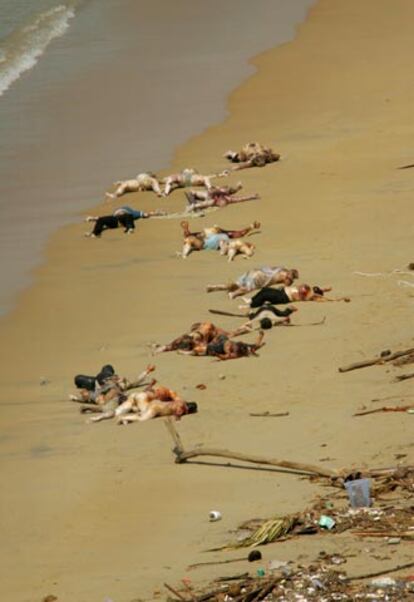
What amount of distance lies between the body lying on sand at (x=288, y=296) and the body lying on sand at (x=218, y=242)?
5.67 feet

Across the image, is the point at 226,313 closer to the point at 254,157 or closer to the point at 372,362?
the point at 372,362

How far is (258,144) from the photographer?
1973cm

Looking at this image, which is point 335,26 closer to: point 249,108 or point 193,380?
point 249,108

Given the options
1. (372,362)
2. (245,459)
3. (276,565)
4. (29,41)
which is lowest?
(29,41)

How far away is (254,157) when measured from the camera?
19.3 m

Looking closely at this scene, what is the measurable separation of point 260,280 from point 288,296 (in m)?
0.58

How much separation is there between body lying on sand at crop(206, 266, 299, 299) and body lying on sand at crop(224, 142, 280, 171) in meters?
4.97

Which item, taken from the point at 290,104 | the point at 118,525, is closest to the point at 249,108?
the point at 290,104

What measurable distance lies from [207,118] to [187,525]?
14110 millimetres

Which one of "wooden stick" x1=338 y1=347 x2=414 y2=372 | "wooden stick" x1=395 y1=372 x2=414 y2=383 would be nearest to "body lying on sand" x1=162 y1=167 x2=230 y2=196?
"wooden stick" x1=338 y1=347 x2=414 y2=372

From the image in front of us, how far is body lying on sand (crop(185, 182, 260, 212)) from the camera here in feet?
58.6

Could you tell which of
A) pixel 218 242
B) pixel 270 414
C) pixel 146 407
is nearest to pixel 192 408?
pixel 146 407

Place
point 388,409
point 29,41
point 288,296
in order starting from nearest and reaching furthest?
1. point 388,409
2. point 288,296
3. point 29,41

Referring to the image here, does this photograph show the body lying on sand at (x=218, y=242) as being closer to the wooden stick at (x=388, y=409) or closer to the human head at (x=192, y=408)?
the human head at (x=192, y=408)
